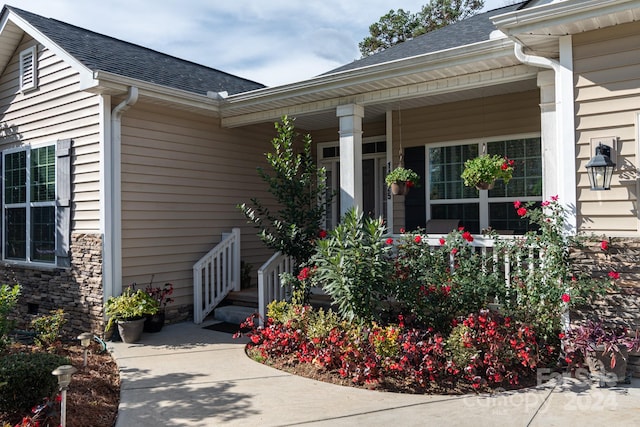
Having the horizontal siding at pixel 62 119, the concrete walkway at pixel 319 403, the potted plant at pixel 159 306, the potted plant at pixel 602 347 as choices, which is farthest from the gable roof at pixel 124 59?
the potted plant at pixel 602 347

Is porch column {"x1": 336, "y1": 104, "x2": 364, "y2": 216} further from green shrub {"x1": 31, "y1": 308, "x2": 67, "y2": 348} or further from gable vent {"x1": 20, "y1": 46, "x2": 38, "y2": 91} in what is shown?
gable vent {"x1": 20, "y1": 46, "x2": 38, "y2": 91}

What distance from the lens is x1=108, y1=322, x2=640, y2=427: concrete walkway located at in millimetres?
3324

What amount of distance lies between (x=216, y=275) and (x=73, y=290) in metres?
1.97

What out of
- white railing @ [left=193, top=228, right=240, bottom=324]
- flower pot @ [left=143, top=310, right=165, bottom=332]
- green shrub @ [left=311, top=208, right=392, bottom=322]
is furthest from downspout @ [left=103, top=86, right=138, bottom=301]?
green shrub @ [left=311, top=208, right=392, bottom=322]

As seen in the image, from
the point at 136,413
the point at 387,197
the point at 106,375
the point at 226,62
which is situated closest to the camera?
the point at 136,413

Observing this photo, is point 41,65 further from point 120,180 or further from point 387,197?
point 387,197

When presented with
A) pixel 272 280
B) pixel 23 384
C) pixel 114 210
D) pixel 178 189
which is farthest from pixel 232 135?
pixel 23 384

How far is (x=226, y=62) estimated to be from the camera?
727 inches

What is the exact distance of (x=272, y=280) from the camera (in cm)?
656

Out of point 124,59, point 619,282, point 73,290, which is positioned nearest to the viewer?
point 619,282

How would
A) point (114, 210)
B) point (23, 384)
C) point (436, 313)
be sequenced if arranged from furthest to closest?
1. point (114, 210)
2. point (436, 313)
3. point (23, 384)

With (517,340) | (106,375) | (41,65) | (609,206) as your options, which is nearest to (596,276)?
(609,206)

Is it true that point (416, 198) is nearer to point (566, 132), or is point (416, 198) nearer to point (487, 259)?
point (487, 259)

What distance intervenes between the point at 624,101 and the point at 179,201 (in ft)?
18.0
